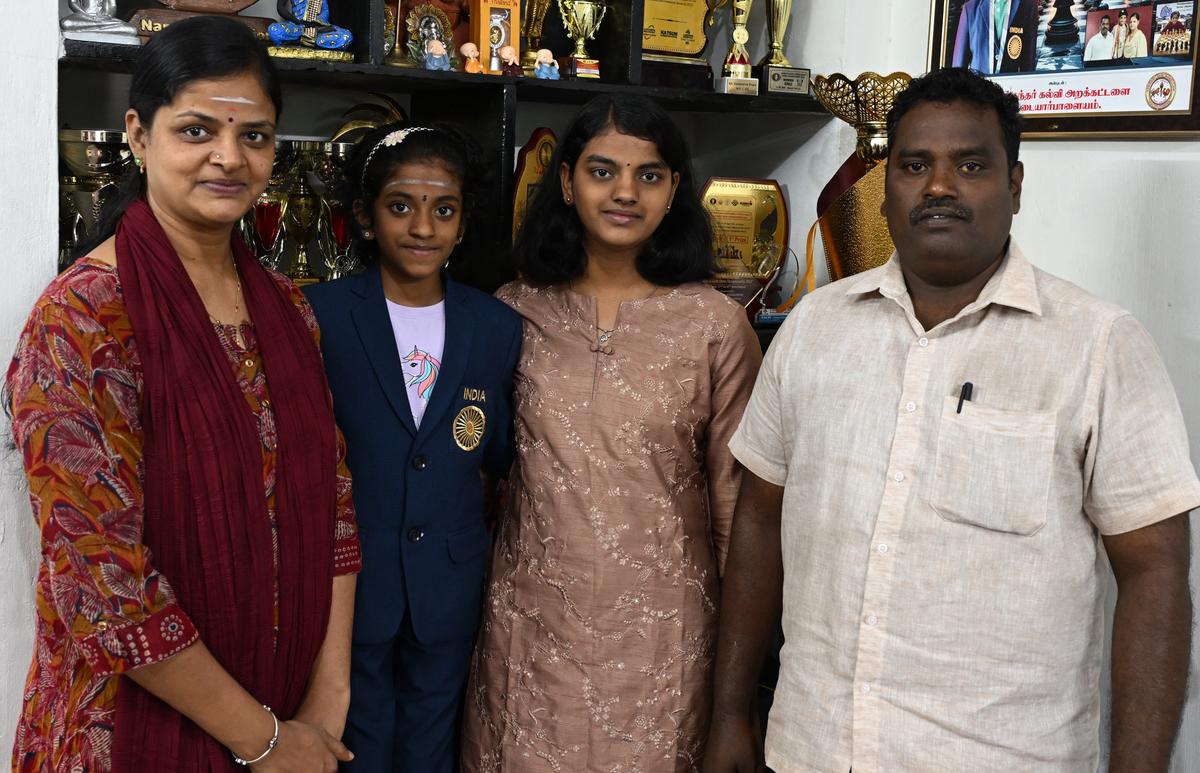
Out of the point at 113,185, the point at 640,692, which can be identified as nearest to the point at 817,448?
the point at 640,692

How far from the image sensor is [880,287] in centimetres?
145

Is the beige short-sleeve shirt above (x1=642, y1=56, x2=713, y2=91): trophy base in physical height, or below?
below

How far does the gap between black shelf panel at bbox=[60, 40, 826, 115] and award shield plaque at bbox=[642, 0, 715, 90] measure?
6 cm

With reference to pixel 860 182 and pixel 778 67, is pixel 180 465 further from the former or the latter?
pixel 778 67

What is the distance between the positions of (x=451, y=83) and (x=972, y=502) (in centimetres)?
126

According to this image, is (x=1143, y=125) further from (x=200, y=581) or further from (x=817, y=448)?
(x=200, y=581)

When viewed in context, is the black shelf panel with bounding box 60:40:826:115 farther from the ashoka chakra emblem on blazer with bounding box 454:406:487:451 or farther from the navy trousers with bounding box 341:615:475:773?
the navy trousers with bounding box 341:615:475:773

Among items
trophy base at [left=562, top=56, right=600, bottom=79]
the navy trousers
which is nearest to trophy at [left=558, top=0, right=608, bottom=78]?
trophy base at [left=562, top=56, right=600, bottom=79]

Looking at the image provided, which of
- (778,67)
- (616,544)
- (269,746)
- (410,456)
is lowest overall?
(269,746)

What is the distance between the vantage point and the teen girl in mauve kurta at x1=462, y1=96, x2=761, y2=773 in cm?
175

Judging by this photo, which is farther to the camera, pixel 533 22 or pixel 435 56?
pixel 533 22

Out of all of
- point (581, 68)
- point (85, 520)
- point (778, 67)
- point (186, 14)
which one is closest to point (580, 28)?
point (581, 68)

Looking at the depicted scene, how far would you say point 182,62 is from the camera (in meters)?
1.32

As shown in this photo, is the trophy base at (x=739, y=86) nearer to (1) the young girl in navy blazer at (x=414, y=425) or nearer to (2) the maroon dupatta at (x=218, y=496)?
(1) the young girl in navy blazer at (x=414, y=425)
